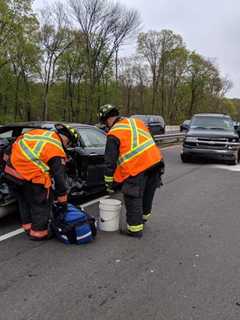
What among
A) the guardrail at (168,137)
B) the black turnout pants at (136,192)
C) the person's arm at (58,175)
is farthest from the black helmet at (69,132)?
the guardrail at (168,137)

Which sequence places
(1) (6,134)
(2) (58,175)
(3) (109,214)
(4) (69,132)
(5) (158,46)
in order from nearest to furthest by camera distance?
(2) (58,175) < (3) (109,214) < (4) (69,132) < (1) (6,134) < (5) (158,46)

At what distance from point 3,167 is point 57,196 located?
100 centimetres

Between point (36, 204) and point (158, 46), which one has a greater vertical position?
point (158, 46)

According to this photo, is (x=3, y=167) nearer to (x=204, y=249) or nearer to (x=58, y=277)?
(x=58, y=277)

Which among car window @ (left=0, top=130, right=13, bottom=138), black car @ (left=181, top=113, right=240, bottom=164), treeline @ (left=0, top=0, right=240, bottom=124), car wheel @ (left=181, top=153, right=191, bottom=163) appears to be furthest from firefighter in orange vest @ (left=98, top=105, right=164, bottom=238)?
treeline @ (left=0, top=0, right=240, bottom=124)

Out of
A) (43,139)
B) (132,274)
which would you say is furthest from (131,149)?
(132,274)

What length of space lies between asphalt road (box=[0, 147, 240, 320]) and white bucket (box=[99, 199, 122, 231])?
0.14m

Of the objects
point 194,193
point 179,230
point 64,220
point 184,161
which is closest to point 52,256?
point 64,220

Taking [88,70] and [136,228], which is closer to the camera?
[136,228]

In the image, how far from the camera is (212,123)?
43.7 feet

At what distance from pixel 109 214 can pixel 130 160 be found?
2.80 ft

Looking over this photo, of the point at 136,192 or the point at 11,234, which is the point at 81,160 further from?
the point at 11,234

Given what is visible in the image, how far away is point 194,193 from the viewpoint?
298 inches

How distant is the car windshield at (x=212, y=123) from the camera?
13.1 metres
